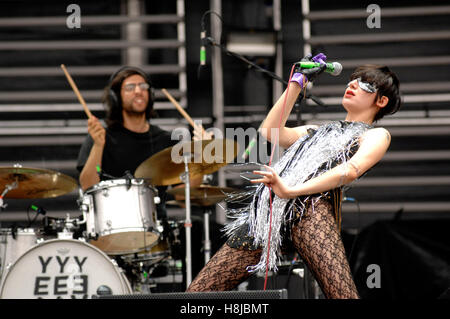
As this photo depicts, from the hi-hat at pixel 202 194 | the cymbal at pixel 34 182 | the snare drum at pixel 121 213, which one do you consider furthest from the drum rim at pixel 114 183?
the hi-hat at pixel 202 194

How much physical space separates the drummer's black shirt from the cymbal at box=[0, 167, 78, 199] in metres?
0.51

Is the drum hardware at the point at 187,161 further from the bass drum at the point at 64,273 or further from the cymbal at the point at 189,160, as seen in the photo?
the bass drum at the point at 64,273

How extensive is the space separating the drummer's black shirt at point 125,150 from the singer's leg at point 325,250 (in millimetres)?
2547

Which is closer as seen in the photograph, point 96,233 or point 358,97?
point 358,97

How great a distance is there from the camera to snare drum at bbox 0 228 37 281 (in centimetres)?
480

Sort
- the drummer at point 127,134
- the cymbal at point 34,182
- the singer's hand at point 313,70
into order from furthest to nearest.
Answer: the drummer at point 127,134 < the cymbal at point 34,182 < the singer's hand at point 313,70

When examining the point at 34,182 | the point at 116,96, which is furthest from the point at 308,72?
the point at 116,96

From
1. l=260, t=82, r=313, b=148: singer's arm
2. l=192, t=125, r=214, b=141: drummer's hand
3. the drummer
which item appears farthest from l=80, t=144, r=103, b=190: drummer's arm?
l=260, t=82, r=313, b=148: singer's arm

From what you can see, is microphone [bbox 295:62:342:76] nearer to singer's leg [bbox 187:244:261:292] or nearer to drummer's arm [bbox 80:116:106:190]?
singer's leg [bbox 187:244:261:292]

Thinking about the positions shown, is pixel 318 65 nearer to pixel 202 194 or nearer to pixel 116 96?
pixel 202 194

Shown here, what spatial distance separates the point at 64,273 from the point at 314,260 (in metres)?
2.15

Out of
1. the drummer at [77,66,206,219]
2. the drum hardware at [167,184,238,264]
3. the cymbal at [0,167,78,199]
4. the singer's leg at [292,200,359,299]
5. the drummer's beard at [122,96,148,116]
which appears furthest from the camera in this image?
the drummer's beard at [122,96,148,116]

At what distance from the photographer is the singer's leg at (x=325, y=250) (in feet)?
9.03

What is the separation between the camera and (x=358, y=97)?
3.24 m
